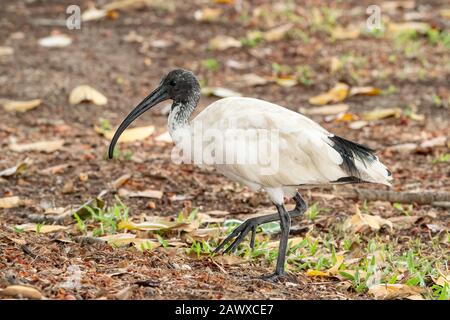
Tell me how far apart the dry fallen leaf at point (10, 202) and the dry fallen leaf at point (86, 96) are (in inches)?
114

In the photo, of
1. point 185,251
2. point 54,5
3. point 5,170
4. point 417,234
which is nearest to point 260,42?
point 54,5

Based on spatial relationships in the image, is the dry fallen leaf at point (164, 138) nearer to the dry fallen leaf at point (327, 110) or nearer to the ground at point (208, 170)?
the ground at point (208, 170)

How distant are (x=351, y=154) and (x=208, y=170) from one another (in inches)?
106

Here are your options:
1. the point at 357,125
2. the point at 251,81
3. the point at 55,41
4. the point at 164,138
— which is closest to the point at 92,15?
the point at 55,41

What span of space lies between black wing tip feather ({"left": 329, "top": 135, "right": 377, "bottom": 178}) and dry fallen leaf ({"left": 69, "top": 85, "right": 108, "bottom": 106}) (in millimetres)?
4743

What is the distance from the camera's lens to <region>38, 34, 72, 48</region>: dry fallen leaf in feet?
38.8

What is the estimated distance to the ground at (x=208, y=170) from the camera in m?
5.21

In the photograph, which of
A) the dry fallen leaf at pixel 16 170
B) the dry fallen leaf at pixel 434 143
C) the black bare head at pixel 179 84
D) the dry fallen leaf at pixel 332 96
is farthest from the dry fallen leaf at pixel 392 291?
the dry fallen leaf at pixel 332 96

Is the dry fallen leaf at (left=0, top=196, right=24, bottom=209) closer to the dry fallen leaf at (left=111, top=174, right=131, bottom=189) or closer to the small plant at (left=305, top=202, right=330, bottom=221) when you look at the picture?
the dry fallen leaf at (left=111, top=174, right=131, bottom=189)

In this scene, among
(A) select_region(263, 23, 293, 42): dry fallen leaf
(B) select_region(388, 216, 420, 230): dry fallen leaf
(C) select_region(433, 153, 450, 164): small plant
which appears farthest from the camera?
(A) select_region(263, 23, 293, 42): dry fallen leaf

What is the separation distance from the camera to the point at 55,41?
11.9 meters

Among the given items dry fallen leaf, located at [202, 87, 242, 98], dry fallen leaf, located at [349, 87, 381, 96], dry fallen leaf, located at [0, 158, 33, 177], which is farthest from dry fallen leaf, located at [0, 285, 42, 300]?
dry fallen leaf, located at [349, 87, 381, 96]

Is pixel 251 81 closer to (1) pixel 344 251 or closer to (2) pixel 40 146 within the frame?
(2) pixel 40 146

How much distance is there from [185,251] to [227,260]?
0.31m
